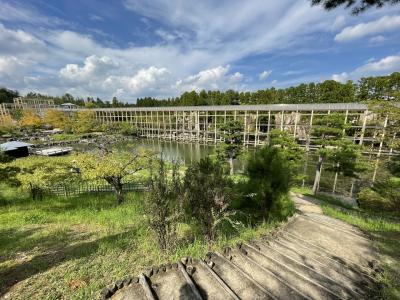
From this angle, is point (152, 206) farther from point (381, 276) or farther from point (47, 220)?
point (47, 220)

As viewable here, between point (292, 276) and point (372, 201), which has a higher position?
point (292, 276)

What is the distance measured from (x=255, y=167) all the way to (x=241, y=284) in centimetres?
372

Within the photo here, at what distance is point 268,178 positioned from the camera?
20.0 feet

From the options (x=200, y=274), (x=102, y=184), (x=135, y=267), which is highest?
(x=200, y=274)

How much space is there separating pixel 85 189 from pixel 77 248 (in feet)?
21.6

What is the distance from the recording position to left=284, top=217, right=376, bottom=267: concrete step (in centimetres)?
437

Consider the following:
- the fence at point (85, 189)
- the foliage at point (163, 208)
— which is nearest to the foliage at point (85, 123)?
the fence at point (85, 189)

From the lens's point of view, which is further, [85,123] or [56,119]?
[56,119]

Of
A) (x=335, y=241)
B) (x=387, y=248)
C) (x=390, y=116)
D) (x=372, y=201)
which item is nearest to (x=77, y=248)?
(x=335, y=241)

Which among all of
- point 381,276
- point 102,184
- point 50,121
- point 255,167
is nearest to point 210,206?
point 255,167

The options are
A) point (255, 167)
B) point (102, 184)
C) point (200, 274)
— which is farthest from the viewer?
point (102, 184)

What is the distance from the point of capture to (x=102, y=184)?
10820mm

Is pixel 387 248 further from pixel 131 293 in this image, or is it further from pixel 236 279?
pixel 131 293

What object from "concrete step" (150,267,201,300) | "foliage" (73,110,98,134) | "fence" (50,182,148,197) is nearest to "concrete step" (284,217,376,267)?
"concrete step" (150,267,201,300)
